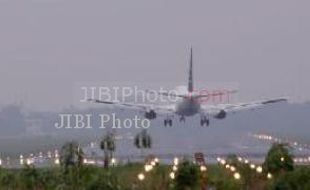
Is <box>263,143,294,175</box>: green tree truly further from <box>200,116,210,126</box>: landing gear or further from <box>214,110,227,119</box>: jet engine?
<box>200,116,210,126</box>: landing gear

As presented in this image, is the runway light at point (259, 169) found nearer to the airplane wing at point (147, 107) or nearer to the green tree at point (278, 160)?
the green tree at point (278, 160)

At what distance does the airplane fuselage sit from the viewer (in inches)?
5187

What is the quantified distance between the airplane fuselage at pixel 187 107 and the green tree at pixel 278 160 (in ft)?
187

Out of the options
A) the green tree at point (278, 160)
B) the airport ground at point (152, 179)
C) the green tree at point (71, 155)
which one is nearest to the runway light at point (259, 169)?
the airport ground at point (152, 179)

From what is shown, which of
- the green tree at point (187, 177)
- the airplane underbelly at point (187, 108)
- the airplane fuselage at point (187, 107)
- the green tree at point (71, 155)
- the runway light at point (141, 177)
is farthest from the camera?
Answer: the airplane underbelly at point (187, 108)

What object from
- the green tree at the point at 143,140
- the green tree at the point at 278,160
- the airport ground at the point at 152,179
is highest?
the green tree at the point at 143,140

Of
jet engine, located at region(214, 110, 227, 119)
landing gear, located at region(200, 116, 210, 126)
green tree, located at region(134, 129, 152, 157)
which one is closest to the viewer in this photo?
green tree, located at region(134, 129, 152, 157)

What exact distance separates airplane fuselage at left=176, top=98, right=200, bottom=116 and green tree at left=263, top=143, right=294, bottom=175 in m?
57.0

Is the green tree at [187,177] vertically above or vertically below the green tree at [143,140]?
below

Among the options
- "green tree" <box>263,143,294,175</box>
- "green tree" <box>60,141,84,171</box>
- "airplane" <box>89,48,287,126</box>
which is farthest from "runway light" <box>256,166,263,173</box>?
"airplane" <box>89,48,287,126</box>

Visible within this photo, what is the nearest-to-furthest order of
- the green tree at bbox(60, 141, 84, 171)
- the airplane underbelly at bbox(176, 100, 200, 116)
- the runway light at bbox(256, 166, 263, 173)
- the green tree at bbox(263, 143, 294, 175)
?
the green tree at bbox(60, 141, 84, 171) < the green tree at bbox(263, 143, 294, 175) < the runway light at bbox(256, 166, 263, 173) < the airplane underbelly at bbox(176, 100, 200, 116)

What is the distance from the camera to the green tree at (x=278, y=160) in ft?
238

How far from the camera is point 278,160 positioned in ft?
240

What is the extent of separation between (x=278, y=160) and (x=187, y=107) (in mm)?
60064
